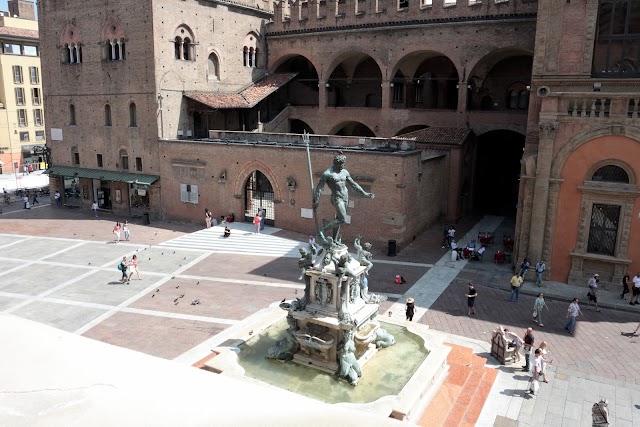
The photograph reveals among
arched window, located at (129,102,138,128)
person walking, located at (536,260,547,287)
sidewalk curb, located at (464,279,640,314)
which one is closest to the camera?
sidewalk curb, located at (464,279,640,314)

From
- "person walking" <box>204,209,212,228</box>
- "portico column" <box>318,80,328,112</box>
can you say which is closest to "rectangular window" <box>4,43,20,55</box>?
"portico column" <box>318,80,328,112</box>

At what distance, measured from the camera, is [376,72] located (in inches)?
1537

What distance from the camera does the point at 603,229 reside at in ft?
65.7

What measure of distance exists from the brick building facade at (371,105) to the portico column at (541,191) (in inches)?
2.1

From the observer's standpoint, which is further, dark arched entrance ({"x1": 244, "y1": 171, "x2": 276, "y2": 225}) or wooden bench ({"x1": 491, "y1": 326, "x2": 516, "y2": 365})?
dark arched entrance ({"x1": 244, "y1": 171, "x2": 276, "y2": 225})

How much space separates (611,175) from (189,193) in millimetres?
22648

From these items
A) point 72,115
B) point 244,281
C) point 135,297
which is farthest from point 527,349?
point 72,115

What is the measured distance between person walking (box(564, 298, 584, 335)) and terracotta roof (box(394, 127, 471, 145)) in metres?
15.0

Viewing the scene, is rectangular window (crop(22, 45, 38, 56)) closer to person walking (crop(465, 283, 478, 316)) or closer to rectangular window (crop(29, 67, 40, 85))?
rectangular window (crop(29, 67, 40, 85))

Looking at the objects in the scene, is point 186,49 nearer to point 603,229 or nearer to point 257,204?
point 257,204

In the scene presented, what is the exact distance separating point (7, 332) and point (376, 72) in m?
37.9

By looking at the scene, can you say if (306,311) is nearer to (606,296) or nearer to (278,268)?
(278,268)

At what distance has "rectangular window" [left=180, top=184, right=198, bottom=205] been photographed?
104 feet

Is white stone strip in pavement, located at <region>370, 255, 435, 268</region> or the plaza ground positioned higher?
white stone strip in pavement, located at <region>370, 255, 435, 268</region>
